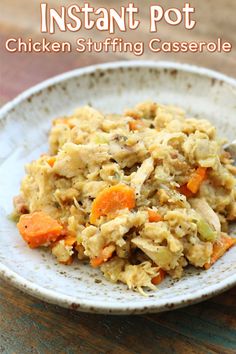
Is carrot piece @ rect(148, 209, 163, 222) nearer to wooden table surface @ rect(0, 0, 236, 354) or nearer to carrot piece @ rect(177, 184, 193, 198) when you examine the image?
carrot piece @ rect(177, 184, 193, 198)

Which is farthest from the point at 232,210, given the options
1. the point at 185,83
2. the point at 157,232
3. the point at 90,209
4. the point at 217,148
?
the point at 185,83

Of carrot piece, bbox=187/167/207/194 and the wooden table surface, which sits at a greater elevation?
carrot piece, bbox=187/167/207/194

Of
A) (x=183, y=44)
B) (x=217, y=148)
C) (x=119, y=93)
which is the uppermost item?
(x=183, y=44)

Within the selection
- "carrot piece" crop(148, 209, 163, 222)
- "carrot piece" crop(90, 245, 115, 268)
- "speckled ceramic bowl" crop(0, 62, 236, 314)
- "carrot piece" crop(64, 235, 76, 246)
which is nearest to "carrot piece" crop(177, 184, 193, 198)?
"carrot piece" crop(148, 209, 163, 222)

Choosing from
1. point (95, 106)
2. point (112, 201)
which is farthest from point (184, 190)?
point (95, 106)

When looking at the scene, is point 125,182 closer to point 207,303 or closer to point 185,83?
point 207,303

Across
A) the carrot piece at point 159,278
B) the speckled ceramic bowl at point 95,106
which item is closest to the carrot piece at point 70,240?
the speckled ceramic bowl at point 95,106

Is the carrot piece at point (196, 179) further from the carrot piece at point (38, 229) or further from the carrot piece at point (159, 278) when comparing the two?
the carrot piece at point (38, 229)
